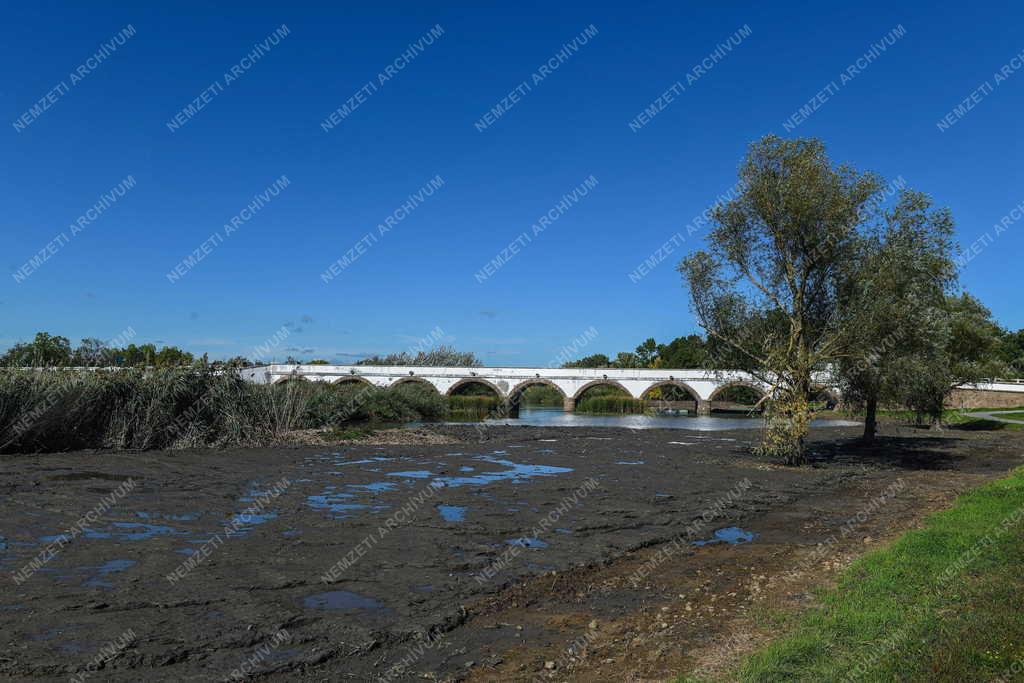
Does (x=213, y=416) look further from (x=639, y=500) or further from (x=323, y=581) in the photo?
(x=323, y=581)

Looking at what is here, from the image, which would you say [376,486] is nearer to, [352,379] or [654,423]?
[654,423]

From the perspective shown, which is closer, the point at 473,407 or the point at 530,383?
the point at 473,407

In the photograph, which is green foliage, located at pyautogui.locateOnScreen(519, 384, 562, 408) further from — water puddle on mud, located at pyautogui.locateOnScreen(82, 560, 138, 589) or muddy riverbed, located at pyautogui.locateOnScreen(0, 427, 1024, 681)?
water puddle on mud, located at pyautogui.locateOnScreen(82, 560, 138, 589)

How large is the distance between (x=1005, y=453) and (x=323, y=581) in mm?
31668

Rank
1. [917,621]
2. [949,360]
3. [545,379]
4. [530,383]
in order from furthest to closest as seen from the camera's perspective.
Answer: [530,383], [545,379], [949,360], [917,621]

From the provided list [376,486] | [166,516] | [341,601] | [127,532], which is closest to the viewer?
[341,601]

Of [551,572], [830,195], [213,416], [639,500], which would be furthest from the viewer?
[213,416]

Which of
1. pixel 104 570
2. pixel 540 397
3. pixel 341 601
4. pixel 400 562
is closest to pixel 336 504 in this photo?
pixel 400 562

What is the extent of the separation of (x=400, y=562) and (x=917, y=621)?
715 centimetres

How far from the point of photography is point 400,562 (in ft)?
36.3

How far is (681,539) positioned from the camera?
43.4 ft

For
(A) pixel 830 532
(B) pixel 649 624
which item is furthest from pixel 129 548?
(A) pixel 830 532

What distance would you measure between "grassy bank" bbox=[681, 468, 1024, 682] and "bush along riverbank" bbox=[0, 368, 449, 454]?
82.6ft

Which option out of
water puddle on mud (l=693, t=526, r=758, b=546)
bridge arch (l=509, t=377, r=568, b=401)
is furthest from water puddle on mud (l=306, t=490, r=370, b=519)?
bridge arch (l=509, t=377, r=568, b=401)
